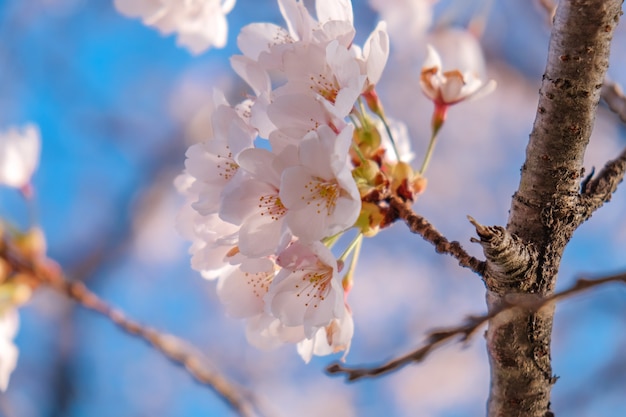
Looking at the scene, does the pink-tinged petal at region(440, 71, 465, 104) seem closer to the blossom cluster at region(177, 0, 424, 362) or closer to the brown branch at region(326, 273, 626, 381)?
the blossom cluster at region(177, 0, 424, 362)

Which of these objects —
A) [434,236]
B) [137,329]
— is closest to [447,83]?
[434,236]

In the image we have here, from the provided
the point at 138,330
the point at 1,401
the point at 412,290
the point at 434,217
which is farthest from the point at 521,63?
the point at 1,401

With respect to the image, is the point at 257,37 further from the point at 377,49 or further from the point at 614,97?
the point at 614,97

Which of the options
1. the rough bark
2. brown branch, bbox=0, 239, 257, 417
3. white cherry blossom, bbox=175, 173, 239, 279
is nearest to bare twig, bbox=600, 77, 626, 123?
the rough bark

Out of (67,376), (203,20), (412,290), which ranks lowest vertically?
(203,20)

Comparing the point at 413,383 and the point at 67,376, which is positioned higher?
the point at 413,383

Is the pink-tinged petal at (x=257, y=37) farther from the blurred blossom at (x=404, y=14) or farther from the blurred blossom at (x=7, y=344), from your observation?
the blurred blossom at (x=7, y=344)

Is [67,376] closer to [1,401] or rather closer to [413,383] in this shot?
[1,401]
